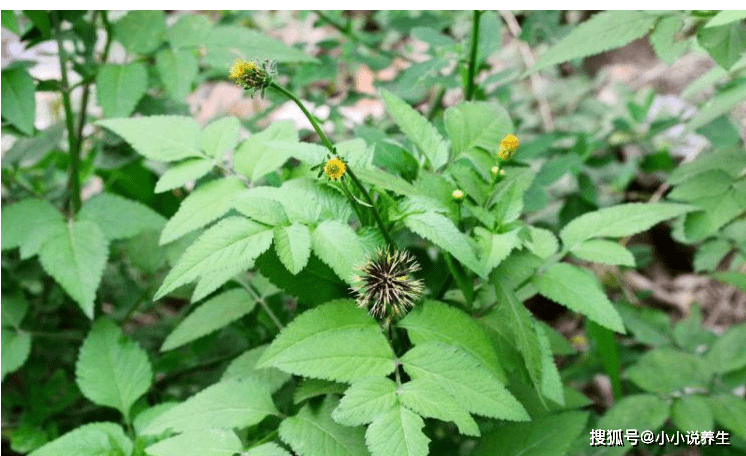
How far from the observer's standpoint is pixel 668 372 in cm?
167

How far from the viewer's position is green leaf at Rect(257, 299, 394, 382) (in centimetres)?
93

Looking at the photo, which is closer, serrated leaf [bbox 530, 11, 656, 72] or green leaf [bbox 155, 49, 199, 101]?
serrated leaf [bbox 530, 11, 656, 72]

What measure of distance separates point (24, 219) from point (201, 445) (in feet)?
2.57

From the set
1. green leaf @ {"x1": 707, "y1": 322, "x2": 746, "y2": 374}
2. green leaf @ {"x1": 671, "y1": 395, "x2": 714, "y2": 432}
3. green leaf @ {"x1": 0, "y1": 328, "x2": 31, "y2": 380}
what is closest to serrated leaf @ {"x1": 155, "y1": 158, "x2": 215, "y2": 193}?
green leaf @ {"x1": 0, "y1": 328, "x2": 31, "y2": 380}

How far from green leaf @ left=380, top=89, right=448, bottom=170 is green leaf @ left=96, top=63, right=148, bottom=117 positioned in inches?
25.1

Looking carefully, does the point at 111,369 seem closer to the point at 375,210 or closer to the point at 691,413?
the point at 375,210

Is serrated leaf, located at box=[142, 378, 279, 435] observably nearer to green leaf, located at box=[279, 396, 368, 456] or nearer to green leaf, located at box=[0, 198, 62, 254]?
green leaf, located at box=[279, 396, 368, 456]

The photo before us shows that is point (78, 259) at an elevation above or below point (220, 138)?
below

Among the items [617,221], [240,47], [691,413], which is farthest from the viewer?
[240,47]

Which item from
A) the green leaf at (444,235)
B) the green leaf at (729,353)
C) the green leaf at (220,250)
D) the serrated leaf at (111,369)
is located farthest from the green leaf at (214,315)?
the green leaf at (729,353)

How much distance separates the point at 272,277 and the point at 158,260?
0.72 m

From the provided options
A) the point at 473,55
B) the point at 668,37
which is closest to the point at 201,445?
the point at 473,55

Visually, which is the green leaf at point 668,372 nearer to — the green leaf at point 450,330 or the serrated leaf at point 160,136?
the green leaf at point 450,330

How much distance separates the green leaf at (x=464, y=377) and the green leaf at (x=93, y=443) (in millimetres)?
535
